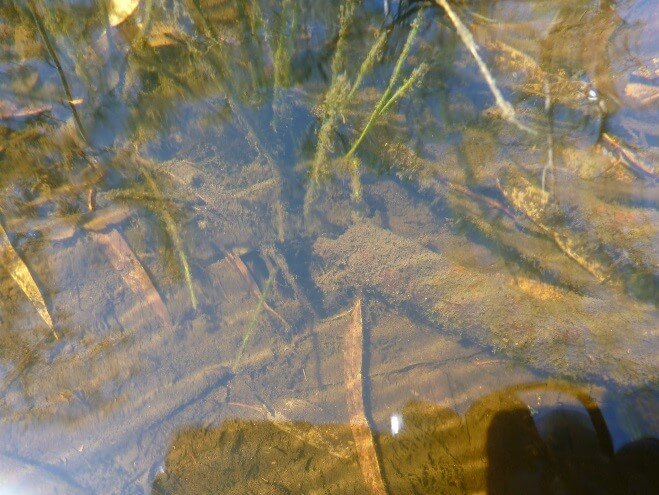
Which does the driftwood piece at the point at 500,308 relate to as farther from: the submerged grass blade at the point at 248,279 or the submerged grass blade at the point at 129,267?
the submerged grass blade at the point at 129,267

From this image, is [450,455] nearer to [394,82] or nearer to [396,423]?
[396,423]

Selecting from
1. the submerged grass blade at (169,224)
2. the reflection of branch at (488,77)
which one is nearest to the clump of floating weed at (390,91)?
the reflection of branch at (488,77)

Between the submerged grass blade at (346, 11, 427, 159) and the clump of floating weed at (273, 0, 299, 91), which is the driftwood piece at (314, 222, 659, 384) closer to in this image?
the submerged grass blade at (346, 11, 427, 159)

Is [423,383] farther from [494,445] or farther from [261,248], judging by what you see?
[261,248]

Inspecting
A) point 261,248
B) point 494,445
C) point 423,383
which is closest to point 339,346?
point 423,383

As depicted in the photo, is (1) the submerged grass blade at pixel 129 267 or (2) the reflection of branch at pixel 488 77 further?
(1) the submerged grass blade at pixel 129 267

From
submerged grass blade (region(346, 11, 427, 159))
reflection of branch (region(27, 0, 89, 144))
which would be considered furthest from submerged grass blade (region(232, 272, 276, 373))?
reflection of branch (region(27, 0, 89, 144))

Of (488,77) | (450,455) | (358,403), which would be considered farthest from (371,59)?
(450,455)
